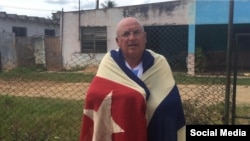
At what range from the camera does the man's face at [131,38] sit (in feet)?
7.87

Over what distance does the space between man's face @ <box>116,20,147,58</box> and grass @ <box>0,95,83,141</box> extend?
1853 mm

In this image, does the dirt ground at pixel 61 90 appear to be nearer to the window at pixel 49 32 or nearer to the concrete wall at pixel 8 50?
the concrete wall at pixel 8 50

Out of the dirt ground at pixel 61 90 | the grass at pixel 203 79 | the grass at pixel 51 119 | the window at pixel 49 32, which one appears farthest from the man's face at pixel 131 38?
the window at pixel 49 32

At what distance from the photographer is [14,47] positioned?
18.6 meters

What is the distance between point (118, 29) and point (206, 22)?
13.3m

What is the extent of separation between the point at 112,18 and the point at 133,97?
49.6 feet

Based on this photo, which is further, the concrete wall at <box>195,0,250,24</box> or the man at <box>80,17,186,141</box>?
the concrete wall at <box>195,0,250,24</box>

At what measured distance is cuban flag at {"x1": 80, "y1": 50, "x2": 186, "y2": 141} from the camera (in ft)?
7.72

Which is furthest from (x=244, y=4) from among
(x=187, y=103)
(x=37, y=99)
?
(x=187, y=103)

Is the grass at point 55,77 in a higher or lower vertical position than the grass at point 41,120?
lower

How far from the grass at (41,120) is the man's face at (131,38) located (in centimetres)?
185

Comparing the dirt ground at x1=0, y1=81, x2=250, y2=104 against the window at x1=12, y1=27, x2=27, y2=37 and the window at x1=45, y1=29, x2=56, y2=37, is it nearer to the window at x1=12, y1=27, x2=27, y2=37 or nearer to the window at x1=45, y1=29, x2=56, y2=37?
the window at x1=12, y1=27, x2=27, y2=37

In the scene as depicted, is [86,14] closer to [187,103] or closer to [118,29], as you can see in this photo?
[187,103]

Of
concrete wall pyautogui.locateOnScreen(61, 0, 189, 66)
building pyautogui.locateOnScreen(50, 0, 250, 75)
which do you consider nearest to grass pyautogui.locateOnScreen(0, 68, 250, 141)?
building pyautogui.locateOnScreen(50, 0, 250, 75)
